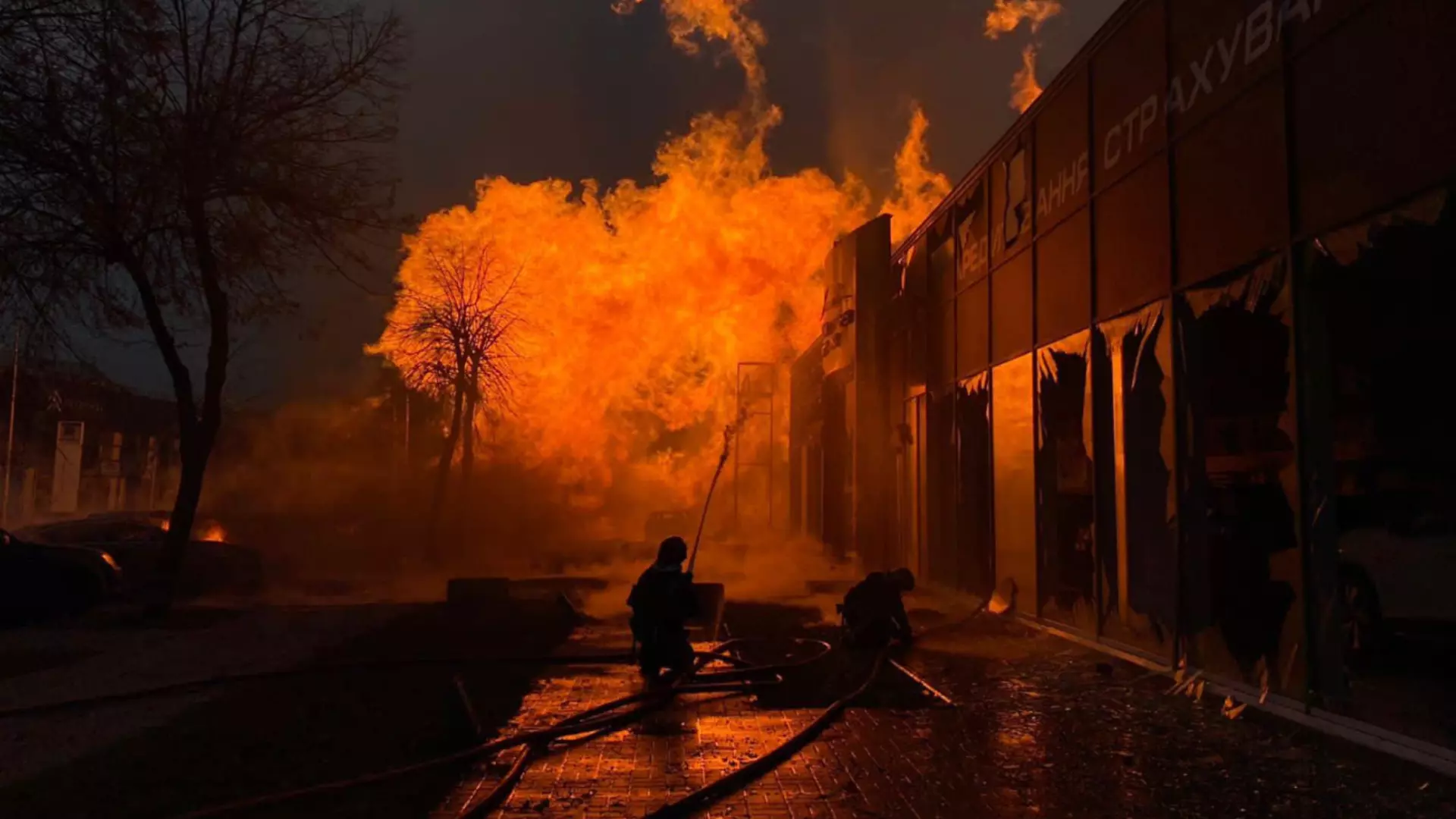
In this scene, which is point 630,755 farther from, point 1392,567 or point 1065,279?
point 1065,279

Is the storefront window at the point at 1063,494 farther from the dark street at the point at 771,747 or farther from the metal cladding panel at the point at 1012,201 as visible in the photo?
the metal cladding panel at the point at 1012,201

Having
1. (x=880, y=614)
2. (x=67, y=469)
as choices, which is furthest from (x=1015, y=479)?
Answer: (x=67, y=469)

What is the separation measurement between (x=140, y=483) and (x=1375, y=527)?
5626cm

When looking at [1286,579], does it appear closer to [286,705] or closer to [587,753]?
[587,753]

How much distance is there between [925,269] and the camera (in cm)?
1795

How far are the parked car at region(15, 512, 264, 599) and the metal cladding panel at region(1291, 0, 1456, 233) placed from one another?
57.2ft

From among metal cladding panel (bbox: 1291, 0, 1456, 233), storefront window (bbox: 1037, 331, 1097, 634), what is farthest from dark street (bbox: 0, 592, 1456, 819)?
metal cladding panel (bbox: 1291, 0, 1456, 233)

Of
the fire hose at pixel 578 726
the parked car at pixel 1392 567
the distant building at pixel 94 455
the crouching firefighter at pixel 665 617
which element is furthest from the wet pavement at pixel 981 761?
the distant building at pixel 94 455

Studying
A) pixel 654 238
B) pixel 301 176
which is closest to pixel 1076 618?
pixel 301 176

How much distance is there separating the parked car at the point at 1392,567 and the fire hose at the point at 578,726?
151 inches

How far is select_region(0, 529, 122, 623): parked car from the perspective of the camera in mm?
14266

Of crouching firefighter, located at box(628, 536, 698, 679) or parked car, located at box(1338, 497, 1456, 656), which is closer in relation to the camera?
parked car, located at box(1338, 497, 1456, 656)

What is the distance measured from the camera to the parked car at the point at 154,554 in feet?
56.7

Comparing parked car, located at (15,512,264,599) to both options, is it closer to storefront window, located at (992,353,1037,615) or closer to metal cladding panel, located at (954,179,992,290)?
storefront window, located at (992,353,1037,615)
